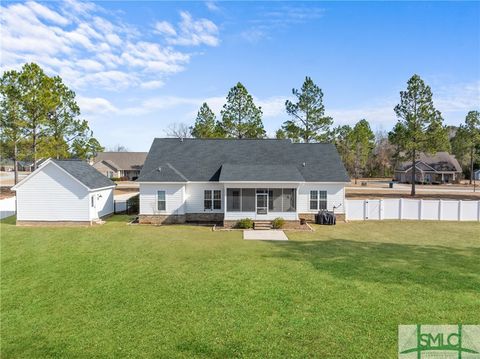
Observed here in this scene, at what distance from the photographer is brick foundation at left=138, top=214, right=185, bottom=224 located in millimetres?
23094

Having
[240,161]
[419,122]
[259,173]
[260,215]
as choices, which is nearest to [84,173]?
[240,161]

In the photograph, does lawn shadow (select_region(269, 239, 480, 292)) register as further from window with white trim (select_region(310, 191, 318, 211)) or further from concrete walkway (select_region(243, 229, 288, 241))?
window with white trim (select_region(310, 191, 318, 211))

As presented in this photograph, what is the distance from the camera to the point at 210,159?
26.5 meters

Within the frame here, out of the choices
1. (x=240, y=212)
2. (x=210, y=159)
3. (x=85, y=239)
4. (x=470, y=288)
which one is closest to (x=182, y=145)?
(x=210, y=159)

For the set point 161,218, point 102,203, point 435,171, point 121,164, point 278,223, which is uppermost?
point 121,164

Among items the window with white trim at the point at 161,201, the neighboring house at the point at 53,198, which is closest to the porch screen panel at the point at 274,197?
the window with white trim at the point at 161,201

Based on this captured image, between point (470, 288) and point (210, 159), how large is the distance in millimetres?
20049

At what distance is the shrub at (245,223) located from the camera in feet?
69.7

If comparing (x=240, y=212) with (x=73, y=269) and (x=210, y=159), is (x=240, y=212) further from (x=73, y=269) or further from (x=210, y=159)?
(x=73, y=269)

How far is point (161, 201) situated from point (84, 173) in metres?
6.68

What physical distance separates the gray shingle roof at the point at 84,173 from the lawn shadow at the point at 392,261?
1508 centimetres

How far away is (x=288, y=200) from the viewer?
2242 centimetres

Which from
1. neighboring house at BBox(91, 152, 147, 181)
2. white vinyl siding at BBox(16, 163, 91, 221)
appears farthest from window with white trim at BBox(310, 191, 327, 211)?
neighboring house at BBox(91, 152, 147, 181)

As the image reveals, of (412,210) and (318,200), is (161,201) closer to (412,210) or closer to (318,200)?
(318,200)
